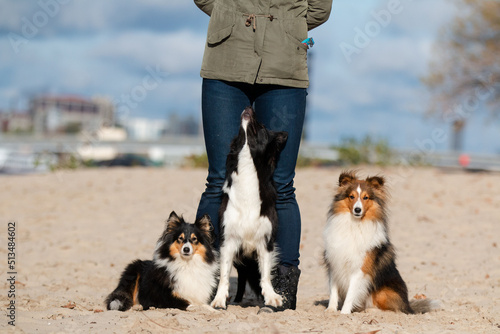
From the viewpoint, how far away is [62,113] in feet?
252

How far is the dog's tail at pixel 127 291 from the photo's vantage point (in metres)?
4.34

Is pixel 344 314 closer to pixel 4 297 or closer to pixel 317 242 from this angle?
pixel 4 297

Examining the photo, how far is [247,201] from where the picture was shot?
398 centimetres

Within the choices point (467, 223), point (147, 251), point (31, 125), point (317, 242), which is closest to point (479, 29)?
point (467, 223)

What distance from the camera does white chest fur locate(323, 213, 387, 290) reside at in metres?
4.32

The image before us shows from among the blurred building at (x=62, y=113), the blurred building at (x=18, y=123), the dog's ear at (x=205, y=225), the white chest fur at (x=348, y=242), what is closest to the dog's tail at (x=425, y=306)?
the white chest fur at (x=348, y=242)

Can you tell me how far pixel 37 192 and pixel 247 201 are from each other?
8.51 m

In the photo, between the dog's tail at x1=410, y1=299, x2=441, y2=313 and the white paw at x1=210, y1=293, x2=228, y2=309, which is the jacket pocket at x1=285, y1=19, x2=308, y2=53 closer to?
the white paw at x1=210, y1=293, x2=228, y2=309

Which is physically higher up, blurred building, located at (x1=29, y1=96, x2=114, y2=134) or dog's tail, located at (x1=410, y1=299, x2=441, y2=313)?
blurred building, located at (x1=29, y1=96, x2=114, y2=134)

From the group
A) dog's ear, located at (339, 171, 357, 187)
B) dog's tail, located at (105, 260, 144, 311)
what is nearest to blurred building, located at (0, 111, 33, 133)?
dog's tail, located at (105, 260, 144, 311)

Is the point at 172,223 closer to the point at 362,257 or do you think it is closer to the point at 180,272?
the point at 180,272

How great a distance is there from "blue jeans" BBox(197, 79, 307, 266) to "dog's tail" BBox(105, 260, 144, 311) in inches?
33.2

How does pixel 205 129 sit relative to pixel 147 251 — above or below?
above

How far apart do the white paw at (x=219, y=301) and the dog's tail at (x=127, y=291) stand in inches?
28.8
